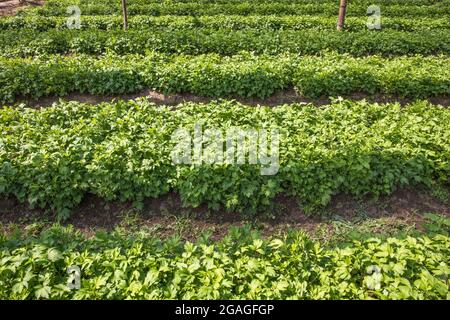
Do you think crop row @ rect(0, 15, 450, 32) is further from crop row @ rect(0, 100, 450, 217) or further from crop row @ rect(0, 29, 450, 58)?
crop row @ rect(0, 100, 450, 217)

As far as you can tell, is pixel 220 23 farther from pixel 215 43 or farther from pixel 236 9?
pixel 215 43

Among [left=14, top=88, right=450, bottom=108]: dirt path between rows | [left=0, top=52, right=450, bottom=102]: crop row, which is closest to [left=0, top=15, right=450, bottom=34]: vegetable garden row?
[left=0, top=52, right=450, bottom=102]: crop row

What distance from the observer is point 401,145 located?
17.3 ft

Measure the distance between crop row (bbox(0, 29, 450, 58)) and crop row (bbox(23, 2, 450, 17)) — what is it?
3.93m

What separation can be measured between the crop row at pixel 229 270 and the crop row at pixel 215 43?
687 cm

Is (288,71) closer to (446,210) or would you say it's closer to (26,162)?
(446,210)

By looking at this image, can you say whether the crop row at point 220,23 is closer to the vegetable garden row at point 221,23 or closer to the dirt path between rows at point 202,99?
the vegetable garden row at point 221,23

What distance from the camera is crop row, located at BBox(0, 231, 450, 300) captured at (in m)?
3.19

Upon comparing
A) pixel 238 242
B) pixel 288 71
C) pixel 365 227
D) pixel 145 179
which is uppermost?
pixel 288 71

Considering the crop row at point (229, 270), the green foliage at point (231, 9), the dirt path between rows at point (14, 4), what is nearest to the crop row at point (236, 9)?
the green foliage at point (231, 9)

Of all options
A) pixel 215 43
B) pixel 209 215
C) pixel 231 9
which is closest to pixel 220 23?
pixel 231 9

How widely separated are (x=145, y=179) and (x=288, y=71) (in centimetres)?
466

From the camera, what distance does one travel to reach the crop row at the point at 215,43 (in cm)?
948
